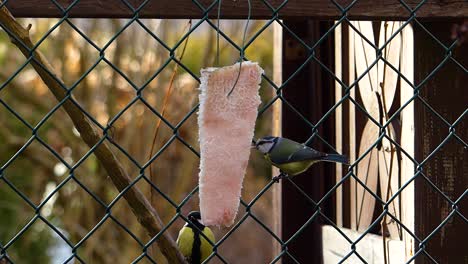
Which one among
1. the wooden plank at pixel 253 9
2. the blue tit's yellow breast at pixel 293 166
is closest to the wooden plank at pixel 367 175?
the wooden plank at pixel 253 9

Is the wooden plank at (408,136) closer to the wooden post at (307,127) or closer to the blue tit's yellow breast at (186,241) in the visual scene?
the blue tit's yellow breast at (186,241)

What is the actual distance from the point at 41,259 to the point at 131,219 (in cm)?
137

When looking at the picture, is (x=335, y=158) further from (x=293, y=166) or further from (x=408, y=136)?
(x=408, y=136)

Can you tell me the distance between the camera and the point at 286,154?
2281 mm

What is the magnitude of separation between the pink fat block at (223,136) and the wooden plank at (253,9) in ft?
0.90

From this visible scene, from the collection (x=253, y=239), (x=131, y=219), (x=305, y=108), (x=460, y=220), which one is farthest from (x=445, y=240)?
(x=253, y=239)

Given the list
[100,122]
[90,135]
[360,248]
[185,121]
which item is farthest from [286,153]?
[100,122]

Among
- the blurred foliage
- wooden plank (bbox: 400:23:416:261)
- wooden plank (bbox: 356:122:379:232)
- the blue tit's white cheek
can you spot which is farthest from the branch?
the blurred foliage

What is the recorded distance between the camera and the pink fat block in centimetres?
213

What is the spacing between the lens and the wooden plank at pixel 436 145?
258 centimetres

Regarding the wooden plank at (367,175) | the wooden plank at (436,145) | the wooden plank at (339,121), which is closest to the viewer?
the wooden plank at (436,145)

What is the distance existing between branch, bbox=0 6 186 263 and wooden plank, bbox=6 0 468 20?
0.38 feet

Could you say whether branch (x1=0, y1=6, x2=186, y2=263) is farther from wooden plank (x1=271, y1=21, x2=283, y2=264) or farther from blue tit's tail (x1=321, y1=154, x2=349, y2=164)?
wooden plank (x1=271, y1=21, x2=283, y2=264)

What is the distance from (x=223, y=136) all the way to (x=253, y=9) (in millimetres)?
409
